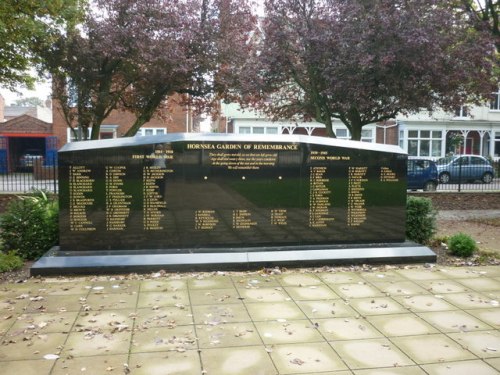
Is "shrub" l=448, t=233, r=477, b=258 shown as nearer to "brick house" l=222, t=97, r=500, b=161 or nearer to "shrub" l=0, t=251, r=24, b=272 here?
"shrub" l=0, t=251, r=24, b=272

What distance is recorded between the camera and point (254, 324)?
5.19 metres

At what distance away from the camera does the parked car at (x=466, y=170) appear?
910 inches

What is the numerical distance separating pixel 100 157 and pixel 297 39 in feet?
24.5

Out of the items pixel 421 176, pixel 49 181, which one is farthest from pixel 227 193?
pixel 421 176

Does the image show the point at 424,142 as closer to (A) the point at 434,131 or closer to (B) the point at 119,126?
(A) the point at 434,131

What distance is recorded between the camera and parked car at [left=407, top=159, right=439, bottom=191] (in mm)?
20812

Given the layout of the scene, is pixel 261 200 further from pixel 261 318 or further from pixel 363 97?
pixel 363 97

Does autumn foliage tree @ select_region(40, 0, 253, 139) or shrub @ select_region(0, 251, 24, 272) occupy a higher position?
autumn foliage tree @ select_region(40, 0, 253, 139)

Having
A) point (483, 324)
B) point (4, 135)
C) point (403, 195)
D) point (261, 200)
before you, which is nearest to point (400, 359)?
point (483, 324)

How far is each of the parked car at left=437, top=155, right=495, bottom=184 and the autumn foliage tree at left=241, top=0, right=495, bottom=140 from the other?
34.7 feet

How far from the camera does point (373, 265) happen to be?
7914 millimetres

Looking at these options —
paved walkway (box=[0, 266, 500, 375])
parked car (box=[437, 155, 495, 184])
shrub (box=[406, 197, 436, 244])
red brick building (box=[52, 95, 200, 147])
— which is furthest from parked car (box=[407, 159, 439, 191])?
red brick building (box=[52, 95, 200, 147])

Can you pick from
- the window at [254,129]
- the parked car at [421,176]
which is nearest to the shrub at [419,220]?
A: the parked car at [421,176]

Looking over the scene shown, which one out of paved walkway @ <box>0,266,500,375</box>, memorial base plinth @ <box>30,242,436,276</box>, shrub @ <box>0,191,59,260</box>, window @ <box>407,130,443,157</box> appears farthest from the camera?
window @ <box>407,130,443,157</box>
